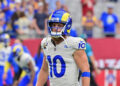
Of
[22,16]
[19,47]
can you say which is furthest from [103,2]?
[19,47]

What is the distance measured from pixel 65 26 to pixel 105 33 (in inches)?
361

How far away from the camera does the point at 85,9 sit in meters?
14.1

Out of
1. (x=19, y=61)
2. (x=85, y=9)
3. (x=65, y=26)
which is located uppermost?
(x=85, y=9)

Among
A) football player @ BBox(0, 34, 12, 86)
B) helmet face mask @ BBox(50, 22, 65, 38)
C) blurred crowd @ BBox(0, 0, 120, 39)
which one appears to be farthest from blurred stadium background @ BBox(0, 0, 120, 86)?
helmet face mask @ BBox(50, 22, 65, 38)

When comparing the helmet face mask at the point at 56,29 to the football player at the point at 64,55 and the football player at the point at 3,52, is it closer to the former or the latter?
the football player at the point at 64,55

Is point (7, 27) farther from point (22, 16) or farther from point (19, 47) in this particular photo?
point (19, 47)

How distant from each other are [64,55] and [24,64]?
4573 mm

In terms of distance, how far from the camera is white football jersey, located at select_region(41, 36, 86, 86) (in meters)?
4.95

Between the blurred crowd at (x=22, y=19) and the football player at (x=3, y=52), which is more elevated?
the blurred crowd at (x=22, y=19)

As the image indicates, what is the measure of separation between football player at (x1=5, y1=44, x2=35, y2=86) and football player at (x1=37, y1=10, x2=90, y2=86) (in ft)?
14.1

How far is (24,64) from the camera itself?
31.2 feet

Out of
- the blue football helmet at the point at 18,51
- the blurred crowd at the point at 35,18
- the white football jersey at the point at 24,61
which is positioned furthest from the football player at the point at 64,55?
the blurred crowd at the point at 35,18

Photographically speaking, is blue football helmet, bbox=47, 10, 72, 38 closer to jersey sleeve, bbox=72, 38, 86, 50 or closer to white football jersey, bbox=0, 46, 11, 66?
jersey sleeve, bbox=72, 38, 86, 50

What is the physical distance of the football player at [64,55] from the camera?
16.2ft
